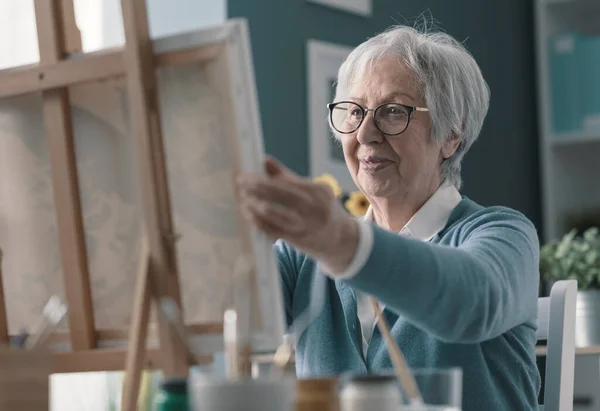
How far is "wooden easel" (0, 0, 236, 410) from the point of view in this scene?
41.0 inches

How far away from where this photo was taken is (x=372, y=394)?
90 cm

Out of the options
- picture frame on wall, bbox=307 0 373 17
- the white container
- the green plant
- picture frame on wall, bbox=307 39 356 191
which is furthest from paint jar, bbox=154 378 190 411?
picture frame on wall, bbox=307 0 373 17

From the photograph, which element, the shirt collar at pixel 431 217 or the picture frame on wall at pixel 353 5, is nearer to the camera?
the shirt collar at pixel 431 217

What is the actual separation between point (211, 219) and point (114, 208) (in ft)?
0.42

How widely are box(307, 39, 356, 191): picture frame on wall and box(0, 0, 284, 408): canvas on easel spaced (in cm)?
180

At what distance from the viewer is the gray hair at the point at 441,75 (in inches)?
67.2

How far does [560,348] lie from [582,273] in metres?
1.17

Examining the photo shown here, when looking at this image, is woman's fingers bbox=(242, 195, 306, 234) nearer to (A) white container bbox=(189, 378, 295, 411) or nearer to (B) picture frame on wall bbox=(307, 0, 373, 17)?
(A) white container bbox=(189, 378, 295, 411)

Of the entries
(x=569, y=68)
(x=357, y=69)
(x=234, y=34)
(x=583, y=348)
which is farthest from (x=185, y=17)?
(x=234, y=34)

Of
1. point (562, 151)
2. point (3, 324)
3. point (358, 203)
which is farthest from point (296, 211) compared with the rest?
point (562, 151)

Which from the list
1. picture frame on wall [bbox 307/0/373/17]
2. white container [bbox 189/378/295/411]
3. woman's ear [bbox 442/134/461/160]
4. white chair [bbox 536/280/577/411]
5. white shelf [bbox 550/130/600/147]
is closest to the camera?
white container [bbox 189/378/295/411]

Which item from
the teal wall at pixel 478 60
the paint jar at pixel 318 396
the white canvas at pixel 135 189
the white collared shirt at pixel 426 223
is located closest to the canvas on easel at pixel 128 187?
the white canvas at pixel 135 189

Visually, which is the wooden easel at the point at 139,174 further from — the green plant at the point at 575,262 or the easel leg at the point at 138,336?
the green plant at the point at 575,262

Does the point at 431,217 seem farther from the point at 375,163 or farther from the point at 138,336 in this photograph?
the point at 138,336
